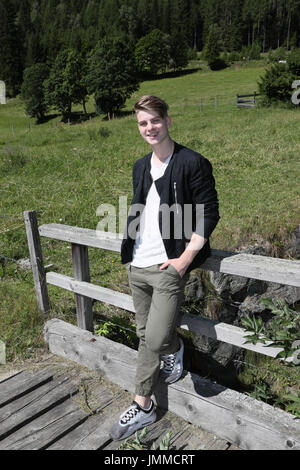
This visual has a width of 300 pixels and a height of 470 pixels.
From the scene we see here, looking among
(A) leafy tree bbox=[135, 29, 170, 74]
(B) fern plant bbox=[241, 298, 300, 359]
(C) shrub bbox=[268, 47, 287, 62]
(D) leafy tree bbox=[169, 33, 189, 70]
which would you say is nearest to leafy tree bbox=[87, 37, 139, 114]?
(C) shrub bbox=[268, 47, 287, 62]

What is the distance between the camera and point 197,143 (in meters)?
14.0

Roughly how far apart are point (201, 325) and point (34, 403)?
1566 mm

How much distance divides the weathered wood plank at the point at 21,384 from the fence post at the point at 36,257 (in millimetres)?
847

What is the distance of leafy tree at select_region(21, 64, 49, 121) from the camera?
5262 centimetres

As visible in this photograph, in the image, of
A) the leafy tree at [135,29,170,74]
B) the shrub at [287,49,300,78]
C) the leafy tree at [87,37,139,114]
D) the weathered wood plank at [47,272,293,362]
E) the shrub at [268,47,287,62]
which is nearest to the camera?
the weathered wood plank at [47,272,293,362]

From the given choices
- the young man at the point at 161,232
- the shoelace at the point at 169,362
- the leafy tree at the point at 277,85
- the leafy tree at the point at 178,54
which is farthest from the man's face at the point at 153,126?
the leafy tree at the point at 178,54

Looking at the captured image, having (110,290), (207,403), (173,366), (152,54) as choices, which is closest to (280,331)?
(207,403)

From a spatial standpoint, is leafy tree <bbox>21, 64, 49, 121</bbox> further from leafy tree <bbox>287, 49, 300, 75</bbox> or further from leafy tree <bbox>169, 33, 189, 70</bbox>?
leafy tree <bbox>287, 49, 300, 75</bbox>

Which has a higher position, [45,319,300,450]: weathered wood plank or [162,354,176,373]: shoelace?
[162,354,176,373]: shoelace

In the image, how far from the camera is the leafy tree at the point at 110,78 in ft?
147

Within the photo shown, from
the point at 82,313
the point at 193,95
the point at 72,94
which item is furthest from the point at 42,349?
the point at 72,94

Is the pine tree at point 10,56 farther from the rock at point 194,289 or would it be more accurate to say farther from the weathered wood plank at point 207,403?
the weathered wood plank at point 207,403

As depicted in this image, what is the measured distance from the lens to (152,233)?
2779mm

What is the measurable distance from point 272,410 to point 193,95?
4700 centimetres
